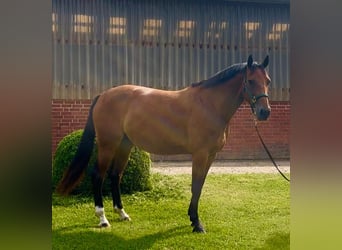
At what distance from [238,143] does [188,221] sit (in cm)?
72

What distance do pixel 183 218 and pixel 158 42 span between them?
132 cm

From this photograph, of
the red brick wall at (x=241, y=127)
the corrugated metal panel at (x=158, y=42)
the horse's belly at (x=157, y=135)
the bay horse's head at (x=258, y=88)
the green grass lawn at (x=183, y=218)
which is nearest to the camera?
the bay horse's head at (x=258, y=88)

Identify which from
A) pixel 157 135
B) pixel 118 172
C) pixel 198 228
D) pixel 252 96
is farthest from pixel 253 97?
pixel 118 172

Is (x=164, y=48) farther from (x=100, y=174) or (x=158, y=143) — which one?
(x=100, y=174)

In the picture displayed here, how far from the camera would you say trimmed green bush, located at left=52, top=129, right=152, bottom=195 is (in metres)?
2.57

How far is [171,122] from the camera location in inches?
86.5

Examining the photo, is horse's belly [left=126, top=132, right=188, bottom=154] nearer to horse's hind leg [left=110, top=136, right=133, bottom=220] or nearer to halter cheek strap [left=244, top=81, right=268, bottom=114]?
horse's hind leg [left=110, top=136, right=133, bottom=220]

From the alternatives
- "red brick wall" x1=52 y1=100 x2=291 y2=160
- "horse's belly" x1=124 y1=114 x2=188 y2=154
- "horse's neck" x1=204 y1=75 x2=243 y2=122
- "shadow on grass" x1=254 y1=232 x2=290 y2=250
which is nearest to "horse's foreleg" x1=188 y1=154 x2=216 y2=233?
"horse's belly" x1=124 y1=114 x2=188 y2=154

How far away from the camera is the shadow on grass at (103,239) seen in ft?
6.70

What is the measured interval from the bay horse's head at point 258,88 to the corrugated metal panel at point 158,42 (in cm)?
61

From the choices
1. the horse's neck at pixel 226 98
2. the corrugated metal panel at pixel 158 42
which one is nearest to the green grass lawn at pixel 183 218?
the horse's neck at pixel 226 98

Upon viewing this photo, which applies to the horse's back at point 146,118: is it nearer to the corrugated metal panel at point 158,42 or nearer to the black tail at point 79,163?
the black tail at point 79,163

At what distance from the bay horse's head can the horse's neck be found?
119 millimetres

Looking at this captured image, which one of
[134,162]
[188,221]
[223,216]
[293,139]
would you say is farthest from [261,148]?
[293,139]
